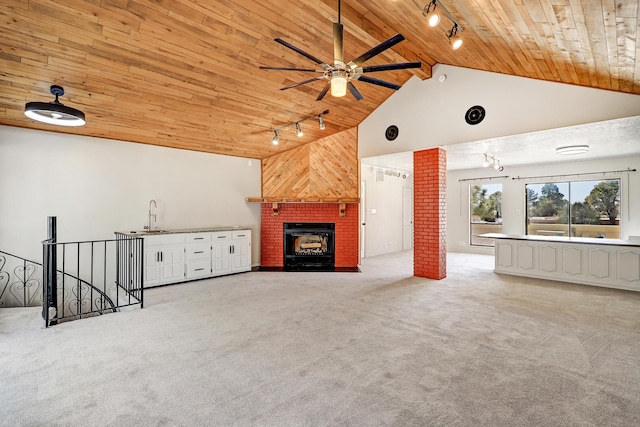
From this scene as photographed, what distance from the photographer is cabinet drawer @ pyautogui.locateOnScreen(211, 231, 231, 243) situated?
6.05m

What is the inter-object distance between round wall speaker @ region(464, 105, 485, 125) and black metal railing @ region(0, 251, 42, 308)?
7.38 metres

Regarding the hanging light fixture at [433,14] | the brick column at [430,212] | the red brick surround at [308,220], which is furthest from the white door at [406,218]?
the hanging light fixture at [433,14]

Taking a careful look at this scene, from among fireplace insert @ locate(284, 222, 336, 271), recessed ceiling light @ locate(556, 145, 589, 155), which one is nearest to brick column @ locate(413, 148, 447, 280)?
fireplace insert @ locate(284, 222, 336, 271)

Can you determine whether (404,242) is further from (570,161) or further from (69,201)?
(69,201)

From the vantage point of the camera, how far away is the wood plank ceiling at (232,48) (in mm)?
2863

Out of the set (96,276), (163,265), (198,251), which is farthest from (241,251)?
(96,276)

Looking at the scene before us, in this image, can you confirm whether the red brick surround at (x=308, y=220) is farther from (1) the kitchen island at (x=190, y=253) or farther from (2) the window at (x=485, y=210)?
(2) the window at (x=485, y=210)

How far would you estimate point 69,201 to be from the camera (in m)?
4.95

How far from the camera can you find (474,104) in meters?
5.09

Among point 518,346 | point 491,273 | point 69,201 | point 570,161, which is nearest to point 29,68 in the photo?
point 69,201

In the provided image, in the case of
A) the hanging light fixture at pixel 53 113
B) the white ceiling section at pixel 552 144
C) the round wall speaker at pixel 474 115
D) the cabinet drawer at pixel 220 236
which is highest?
the round wall speaker at pixel 474 115

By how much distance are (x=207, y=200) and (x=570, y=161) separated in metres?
8.96

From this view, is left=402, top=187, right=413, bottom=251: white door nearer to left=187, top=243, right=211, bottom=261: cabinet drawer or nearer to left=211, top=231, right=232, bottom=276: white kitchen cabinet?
left=211, top=231, right=232, bottom=276: white kitchen cabinet

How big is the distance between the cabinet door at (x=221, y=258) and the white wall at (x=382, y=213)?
13.0ft
